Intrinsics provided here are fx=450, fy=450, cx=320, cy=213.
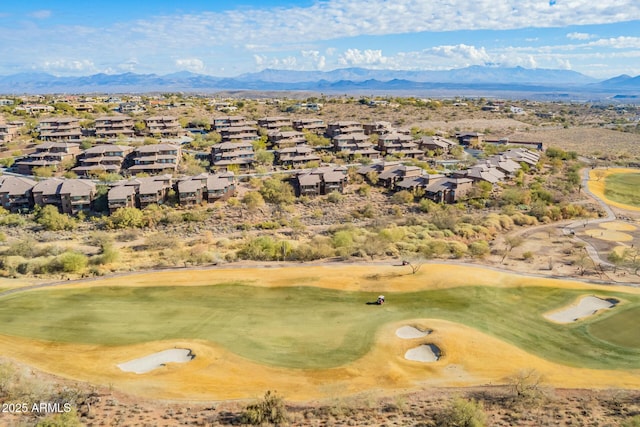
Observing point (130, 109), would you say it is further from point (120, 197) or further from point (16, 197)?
point (120, 197)

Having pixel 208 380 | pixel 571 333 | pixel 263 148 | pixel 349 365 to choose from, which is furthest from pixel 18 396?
pixel 263 148

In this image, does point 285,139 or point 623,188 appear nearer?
point 623,188

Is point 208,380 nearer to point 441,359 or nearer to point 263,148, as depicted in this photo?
point 441,359

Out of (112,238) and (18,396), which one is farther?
(112,238)

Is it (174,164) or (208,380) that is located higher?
(174,164)

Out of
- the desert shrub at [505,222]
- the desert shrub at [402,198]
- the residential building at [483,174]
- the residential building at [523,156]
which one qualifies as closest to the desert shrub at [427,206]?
the desert shrub at [402,198]

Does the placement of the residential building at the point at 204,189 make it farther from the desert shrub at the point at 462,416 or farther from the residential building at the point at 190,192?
the desert shrub at the point at 462,416

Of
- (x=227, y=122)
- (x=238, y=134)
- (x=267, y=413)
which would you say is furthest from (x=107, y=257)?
(x=227, y=122)
